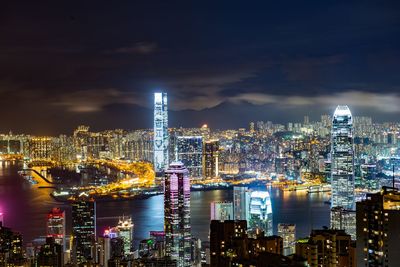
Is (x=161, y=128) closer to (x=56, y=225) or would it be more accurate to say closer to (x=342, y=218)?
(x=56, y=225)

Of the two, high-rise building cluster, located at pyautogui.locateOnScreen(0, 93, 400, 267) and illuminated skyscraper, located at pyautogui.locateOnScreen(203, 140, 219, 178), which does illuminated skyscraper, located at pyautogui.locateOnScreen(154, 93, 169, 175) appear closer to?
high-rise building cluster, located at pyautogui.locateOnScreen(0, 93, 400, 267)

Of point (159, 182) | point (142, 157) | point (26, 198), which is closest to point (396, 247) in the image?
point (26, 198)

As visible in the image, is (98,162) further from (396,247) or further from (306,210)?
(396,247)

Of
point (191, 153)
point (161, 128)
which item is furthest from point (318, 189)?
point (161, 128)

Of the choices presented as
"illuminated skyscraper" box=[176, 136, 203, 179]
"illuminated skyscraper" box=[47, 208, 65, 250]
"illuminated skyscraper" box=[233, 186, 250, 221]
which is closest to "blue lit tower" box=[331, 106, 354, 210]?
"illuminated skyscraper" box=[233, 186, 250, 221]

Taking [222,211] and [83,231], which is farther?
[222,211]
